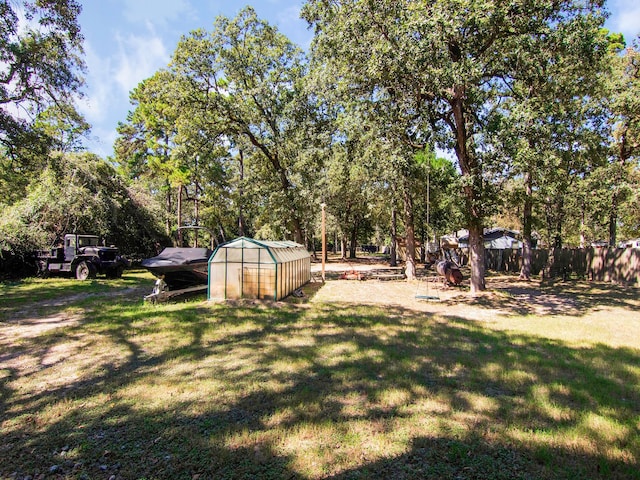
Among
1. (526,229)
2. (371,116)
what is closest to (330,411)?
(371,116)

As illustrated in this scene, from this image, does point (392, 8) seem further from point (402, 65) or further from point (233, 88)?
point (233, 88)

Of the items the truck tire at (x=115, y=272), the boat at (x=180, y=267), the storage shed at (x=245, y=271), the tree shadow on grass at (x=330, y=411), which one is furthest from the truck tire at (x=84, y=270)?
the tree shadow on grass at (x=330, y=411)

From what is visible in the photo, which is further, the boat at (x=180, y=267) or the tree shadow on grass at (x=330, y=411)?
the boat at (x=180, y=267)

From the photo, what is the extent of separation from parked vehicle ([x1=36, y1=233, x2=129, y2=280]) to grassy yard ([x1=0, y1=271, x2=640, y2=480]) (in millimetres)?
8997

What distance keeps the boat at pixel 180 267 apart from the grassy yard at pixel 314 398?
8.89 ft

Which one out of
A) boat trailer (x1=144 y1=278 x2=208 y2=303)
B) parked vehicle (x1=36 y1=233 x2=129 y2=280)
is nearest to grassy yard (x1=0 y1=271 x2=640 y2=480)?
boat trailer (x1=144 y1=278 x2=208 y2=303)

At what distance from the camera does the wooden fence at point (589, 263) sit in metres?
18.6

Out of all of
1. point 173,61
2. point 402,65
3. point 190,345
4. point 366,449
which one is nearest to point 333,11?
point 402,65

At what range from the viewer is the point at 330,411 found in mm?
4316

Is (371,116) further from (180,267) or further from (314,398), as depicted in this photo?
(314,398)

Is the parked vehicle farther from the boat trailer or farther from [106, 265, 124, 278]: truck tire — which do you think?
the boat trailer

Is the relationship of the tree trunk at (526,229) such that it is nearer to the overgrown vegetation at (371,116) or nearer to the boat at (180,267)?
the overgrown vegetation at (371,116)

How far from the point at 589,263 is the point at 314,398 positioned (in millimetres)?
22974

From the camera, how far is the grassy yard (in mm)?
3330
